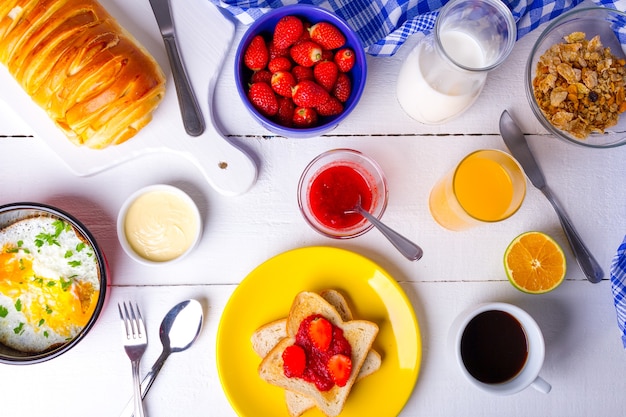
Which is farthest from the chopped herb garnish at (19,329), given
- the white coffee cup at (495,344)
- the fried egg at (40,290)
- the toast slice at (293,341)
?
the white coffee cup at (495,344)

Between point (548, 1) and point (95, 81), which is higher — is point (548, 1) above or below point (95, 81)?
below

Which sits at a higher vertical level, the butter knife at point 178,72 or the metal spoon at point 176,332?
the butter knife at point 178,72

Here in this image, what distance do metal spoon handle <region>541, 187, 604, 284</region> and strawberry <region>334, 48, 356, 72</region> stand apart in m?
0.59

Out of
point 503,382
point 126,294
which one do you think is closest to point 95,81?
point 126,294

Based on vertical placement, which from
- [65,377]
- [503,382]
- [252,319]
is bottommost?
[503,382]

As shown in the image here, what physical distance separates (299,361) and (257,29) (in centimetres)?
77

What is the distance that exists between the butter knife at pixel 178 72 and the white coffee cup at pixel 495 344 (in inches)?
31.3

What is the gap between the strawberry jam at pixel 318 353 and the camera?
1242 millimetres

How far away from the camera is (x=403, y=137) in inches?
53.4

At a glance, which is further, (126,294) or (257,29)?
(126,294)

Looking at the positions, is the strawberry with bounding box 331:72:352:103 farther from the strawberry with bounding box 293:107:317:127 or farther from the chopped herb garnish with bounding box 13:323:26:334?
the chopped herb garnish with bounding box 13:323:26:334

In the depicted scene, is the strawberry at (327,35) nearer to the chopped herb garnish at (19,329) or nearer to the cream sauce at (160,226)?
the cream sauce at (160,226)

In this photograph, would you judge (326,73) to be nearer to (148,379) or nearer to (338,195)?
(338,195)

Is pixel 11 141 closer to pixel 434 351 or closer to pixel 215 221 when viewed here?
pixel 215 221
